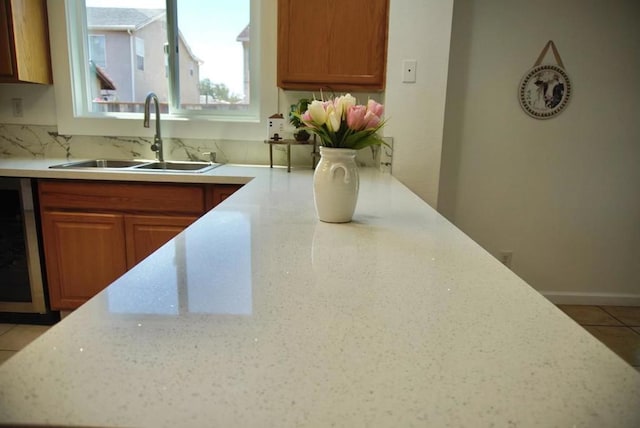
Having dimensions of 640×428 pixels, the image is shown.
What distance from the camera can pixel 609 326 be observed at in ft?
8.31

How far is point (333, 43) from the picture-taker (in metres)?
2.18

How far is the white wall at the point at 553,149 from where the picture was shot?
253 cm

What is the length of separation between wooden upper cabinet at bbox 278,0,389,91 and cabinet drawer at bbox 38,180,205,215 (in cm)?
83

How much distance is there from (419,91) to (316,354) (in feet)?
6.74

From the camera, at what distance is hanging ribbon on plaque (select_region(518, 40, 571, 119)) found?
2561 millimetres

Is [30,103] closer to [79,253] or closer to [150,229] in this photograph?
[79,253]

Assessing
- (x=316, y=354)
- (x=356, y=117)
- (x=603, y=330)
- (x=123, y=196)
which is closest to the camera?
(x=316, y=354)

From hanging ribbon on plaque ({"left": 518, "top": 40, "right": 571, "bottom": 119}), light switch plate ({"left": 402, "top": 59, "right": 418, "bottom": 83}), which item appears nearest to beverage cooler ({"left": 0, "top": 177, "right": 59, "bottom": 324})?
light switch plate ({"left": 402, "top": 59, "right": 418, "bottom": 83})

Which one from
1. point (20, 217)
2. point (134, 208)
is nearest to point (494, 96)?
point (134, 208)

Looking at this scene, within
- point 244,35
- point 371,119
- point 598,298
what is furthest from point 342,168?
point 598,298

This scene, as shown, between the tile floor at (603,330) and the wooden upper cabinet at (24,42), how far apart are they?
1.44 m

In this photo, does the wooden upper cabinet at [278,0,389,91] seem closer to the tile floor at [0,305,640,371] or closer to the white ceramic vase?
the white ceramic vase

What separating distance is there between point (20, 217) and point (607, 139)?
3565mm

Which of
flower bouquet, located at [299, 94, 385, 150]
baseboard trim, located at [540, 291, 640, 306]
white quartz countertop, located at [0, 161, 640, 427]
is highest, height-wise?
flower bouquet, located at [299, 94, 385, 150]
